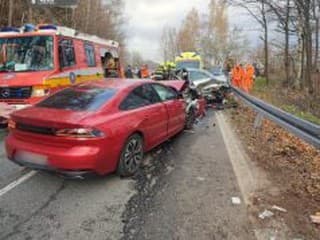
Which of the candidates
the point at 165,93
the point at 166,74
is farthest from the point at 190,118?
the point at 166,74

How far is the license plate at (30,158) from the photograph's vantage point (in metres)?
5.53

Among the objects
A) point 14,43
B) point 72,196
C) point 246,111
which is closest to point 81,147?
point 72,196

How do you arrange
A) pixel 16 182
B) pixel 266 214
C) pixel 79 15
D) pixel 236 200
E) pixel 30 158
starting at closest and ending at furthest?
pixel 266 214
pixel 236 200
pixel 30 158
pixel 16 182
pixel 79 15

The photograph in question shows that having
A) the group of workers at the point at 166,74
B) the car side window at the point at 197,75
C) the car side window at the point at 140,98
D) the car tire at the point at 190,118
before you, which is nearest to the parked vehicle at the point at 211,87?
the car side window at the point at 197,75

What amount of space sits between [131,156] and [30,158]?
4.92ft

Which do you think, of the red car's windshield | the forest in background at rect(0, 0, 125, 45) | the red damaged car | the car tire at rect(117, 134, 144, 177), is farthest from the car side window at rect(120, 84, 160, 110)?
the forest in background at rect(0, 0, 125, 45)

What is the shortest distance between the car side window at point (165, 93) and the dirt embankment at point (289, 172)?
189cm

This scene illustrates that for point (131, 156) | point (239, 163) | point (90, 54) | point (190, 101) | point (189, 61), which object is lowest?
point (239, 163)

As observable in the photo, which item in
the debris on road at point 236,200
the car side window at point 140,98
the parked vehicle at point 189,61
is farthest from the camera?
the parked vehicle at point 189,61

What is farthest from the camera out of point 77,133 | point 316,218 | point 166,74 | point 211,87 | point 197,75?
point 166,74

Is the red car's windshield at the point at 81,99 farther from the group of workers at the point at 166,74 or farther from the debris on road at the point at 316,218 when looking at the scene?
the group of workers at the point at 166,74

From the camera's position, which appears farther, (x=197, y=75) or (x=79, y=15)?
(x=79, y=15)

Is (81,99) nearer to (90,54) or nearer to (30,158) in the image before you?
(30,158)

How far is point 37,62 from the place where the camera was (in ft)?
33.3
